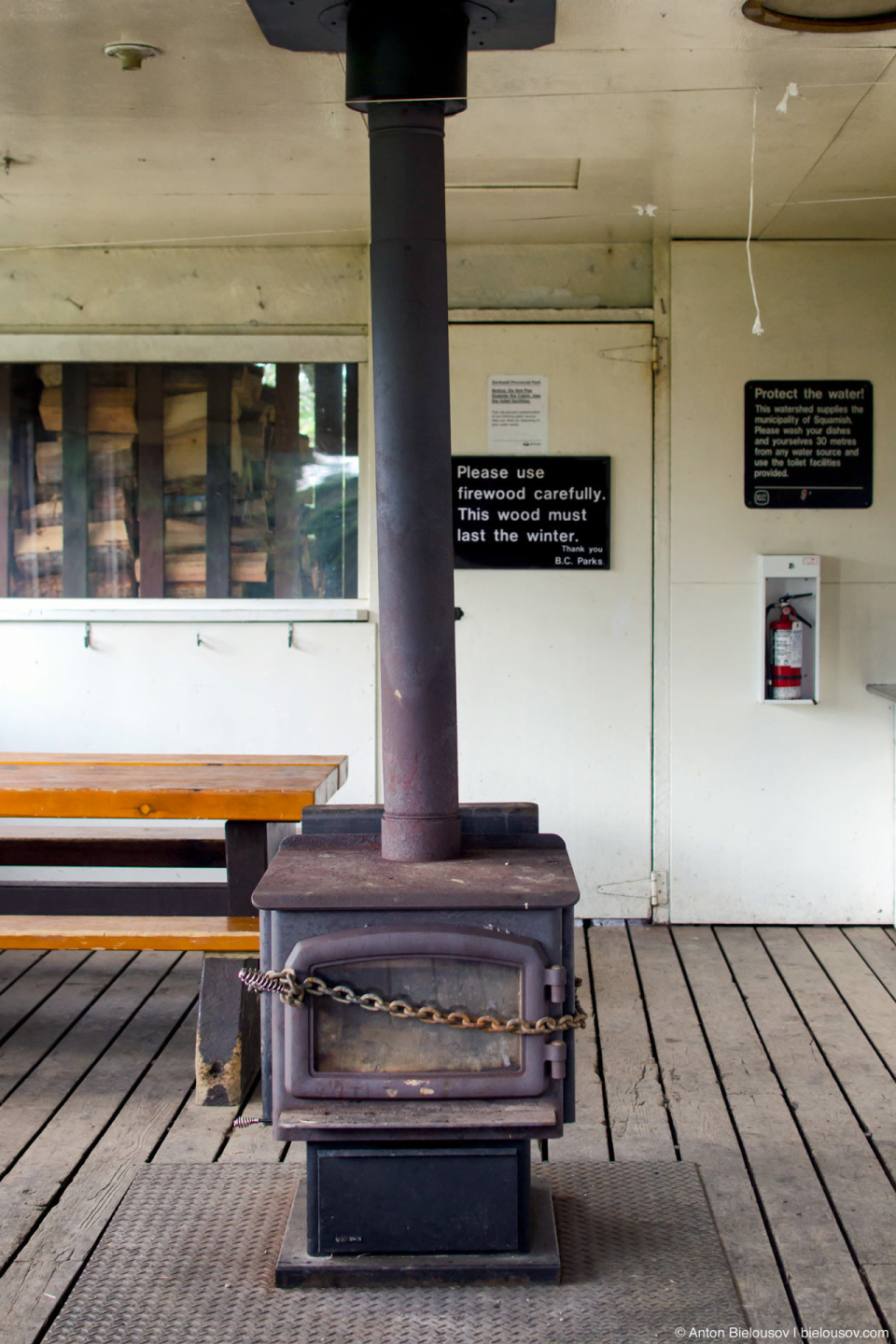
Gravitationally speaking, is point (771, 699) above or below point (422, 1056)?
above

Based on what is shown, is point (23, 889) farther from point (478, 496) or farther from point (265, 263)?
point (265, 263)

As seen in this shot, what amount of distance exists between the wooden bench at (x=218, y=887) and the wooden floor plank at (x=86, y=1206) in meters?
0.17

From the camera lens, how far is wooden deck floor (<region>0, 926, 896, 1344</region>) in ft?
7.71

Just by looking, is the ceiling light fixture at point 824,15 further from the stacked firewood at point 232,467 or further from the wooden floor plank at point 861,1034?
the wooden floor plank at point 861,1034

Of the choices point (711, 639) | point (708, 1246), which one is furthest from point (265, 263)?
point (708, 1246)

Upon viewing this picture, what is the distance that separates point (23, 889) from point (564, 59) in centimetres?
271

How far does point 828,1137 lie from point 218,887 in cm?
174

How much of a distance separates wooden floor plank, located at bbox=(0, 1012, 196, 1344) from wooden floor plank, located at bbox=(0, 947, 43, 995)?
3.04 feet

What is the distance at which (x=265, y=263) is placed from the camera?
4.65 metres

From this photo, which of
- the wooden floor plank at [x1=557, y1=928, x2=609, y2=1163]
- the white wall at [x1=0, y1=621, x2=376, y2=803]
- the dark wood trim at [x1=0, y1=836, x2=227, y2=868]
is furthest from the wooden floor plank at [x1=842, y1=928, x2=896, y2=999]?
the dark wood trim at [x1=0, y1=836, x2=227, y2=868]

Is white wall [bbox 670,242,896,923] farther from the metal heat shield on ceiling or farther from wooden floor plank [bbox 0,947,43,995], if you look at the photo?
wooden floor plank [bbox 0,947,43,995]

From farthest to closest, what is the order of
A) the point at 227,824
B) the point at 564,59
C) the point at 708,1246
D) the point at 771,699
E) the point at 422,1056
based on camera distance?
1. the point at 771,699
2. the point at 227,824
3. the point at 564,59
4. the point at 708,1246
5. the point at 422,1056

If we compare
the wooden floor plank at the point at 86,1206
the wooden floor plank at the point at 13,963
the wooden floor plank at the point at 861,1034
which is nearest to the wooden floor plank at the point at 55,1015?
the wooden floor plank at the point at 13,963

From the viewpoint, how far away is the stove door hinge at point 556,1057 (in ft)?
7.09
